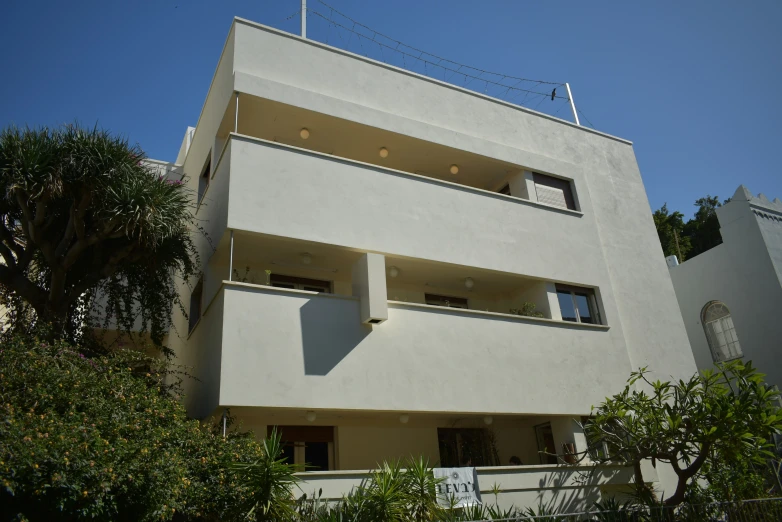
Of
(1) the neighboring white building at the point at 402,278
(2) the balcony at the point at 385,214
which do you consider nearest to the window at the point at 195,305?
(1) the neighboring white building at the point at 402,278

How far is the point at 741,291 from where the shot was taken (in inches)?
805

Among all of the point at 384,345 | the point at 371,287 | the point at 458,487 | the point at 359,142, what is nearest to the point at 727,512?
the point at 458,487

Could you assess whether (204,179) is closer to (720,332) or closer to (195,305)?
(195,305)

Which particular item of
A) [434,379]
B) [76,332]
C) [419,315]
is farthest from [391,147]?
[76,332]

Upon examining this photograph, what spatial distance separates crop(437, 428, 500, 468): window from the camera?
47.9 ft

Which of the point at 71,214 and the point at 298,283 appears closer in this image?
the point at 71,214

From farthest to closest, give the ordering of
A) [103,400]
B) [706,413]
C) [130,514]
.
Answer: [706,413]
[103,400]
[130,514]

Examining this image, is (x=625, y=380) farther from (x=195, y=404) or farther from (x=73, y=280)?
(x=73, y=280)

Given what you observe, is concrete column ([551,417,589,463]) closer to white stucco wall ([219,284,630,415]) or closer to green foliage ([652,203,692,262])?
white stucco wall ([219,284,630,415])

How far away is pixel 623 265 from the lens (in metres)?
17.3

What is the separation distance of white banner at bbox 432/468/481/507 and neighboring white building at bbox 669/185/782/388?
1227 cm

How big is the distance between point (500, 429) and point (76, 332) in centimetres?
999

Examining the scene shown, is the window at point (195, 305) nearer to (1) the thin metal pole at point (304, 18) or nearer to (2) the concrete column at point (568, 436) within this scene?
(1) the thin metal pole at point (304, 18)

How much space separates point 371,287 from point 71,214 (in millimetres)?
5812
